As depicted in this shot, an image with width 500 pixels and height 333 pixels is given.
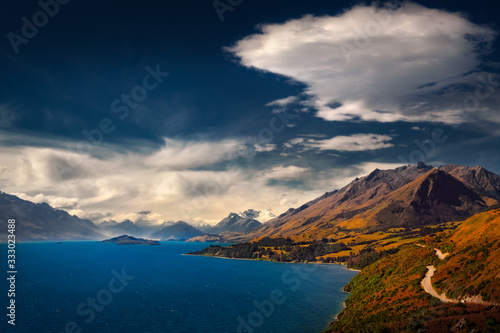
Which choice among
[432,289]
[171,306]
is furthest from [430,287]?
[171,306]

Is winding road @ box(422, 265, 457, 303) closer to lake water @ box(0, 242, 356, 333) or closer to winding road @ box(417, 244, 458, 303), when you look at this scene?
winding road @ box(417, 244, 458, 303)

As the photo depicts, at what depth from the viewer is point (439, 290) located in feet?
258

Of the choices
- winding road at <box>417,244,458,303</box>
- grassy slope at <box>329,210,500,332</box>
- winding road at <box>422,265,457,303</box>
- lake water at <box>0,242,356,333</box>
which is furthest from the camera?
lake water at <box>0,242,356,333</box>

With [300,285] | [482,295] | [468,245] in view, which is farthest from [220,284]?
[482,295]

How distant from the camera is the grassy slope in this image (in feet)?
183

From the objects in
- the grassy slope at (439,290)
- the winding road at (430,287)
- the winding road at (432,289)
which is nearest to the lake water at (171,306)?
the grassy slope at (439,290)

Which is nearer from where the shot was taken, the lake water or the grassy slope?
the grassy slope

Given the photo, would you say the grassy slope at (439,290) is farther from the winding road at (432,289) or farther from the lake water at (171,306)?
the lake water at (171,306)

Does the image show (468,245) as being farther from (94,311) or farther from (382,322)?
(94,311)

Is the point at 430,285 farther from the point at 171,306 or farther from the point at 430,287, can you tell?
the point at 171,306

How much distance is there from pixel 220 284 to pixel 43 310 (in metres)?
99.9

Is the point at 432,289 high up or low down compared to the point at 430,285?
down

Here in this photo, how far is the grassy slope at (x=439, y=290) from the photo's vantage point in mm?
55906

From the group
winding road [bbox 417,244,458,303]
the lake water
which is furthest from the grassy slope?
the lake water
